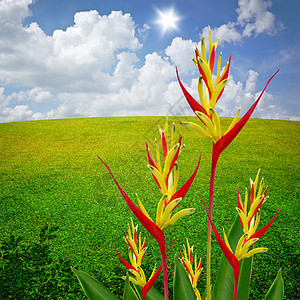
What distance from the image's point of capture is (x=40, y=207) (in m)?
3.71

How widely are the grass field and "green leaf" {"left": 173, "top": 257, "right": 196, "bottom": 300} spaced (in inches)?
22.1

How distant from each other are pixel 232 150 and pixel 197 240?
5.00m

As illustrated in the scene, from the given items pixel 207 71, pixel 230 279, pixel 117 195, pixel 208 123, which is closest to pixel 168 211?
pixel 208 123

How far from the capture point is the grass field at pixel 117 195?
2.45 meters

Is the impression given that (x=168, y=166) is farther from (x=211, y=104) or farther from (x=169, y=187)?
(x=211, y=104)

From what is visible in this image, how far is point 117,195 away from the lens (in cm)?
413

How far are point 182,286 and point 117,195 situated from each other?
3.30m

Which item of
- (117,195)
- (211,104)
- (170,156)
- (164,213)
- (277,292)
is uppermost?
(211,104)

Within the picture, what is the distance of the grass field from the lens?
245 centimetres

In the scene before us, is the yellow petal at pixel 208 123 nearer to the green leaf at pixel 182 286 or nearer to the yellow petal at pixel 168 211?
the yellow petal at pixel 168 211

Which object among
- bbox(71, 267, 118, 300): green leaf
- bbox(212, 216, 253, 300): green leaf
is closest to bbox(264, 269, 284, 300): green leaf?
bbox(212, 216, 253, 300): green leaf

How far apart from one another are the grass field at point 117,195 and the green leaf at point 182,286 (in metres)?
0.56

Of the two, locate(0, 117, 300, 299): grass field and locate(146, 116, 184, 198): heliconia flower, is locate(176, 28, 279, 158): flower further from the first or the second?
locate(0, 117, 300, 299): grass field

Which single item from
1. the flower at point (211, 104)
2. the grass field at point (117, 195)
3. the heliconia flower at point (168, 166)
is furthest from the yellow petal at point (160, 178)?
the grass field at point (117, 195)
